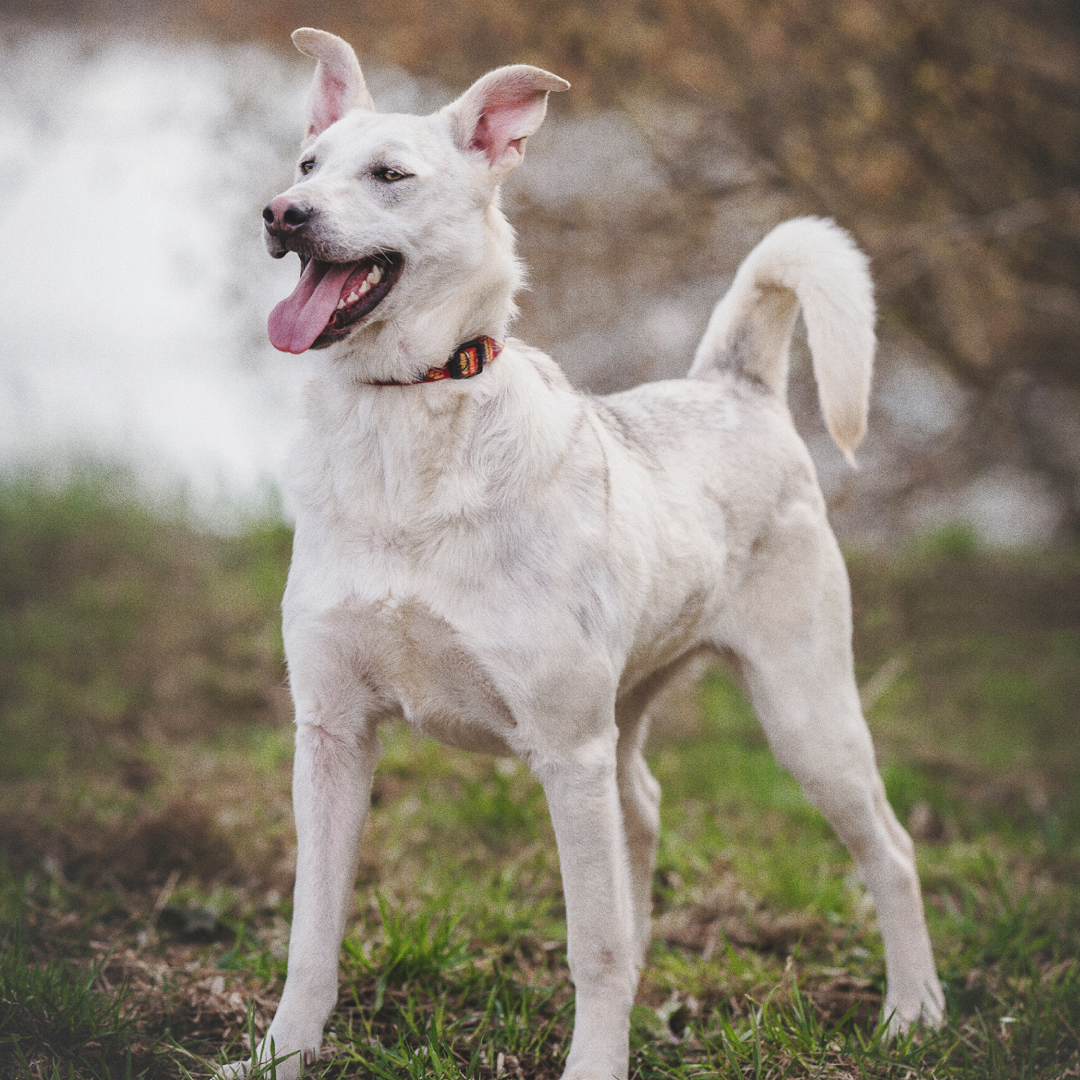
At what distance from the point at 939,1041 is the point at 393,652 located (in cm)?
176

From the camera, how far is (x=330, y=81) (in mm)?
2789

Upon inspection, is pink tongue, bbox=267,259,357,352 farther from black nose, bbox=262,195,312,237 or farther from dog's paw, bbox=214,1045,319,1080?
dog's paw, bbox=214,1045,319,1080

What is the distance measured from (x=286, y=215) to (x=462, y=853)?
2723 millimetres

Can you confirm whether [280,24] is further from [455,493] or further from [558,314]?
[455,493]

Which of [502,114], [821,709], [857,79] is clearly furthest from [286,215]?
[857,79]

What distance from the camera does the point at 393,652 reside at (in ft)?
8.02

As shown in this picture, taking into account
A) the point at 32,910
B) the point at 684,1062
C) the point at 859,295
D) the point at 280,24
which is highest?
the point at 280,24

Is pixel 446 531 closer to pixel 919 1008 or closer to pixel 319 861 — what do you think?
pixel 319 861

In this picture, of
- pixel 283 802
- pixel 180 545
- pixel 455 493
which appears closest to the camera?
pixel 455 493

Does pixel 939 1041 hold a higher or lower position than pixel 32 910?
higher

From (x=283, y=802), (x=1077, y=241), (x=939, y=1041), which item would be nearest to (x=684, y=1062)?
(x=939, y=1041)

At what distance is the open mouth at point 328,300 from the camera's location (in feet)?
7.45

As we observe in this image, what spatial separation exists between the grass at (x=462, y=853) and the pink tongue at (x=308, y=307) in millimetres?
1563

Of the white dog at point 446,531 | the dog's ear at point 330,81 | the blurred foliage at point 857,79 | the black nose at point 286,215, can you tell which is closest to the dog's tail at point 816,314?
the white dog at point 446,531
